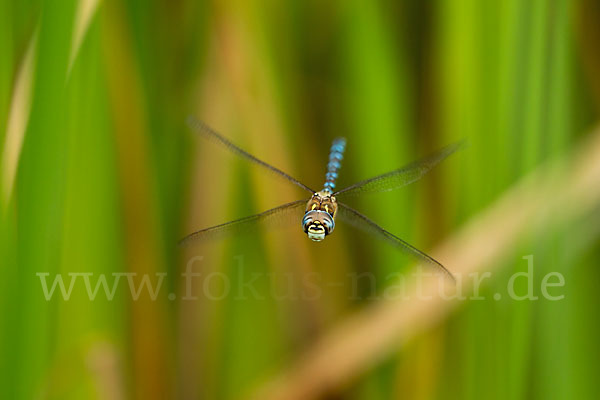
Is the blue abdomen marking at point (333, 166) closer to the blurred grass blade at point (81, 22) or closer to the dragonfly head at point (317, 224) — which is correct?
the dragonfly head at point (317, 224)

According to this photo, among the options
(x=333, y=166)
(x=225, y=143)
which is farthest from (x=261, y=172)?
(x=333, y=166)

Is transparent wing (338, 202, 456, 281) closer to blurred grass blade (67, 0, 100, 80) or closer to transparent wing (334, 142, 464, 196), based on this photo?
transparent wing (334, 142, 464, 196)

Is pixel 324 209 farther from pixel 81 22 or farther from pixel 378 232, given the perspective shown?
pixel 81 22

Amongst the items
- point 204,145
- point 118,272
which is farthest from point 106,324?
point 204,145

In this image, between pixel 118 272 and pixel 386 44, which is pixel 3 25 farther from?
pixel 386 44

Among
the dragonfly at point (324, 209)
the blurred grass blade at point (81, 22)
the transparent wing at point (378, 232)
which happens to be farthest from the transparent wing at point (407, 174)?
the blurred grass blade at point (81, 22)

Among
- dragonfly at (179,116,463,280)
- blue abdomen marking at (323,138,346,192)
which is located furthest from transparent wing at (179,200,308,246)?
blue abdomen marking at (323,138,346,192)
